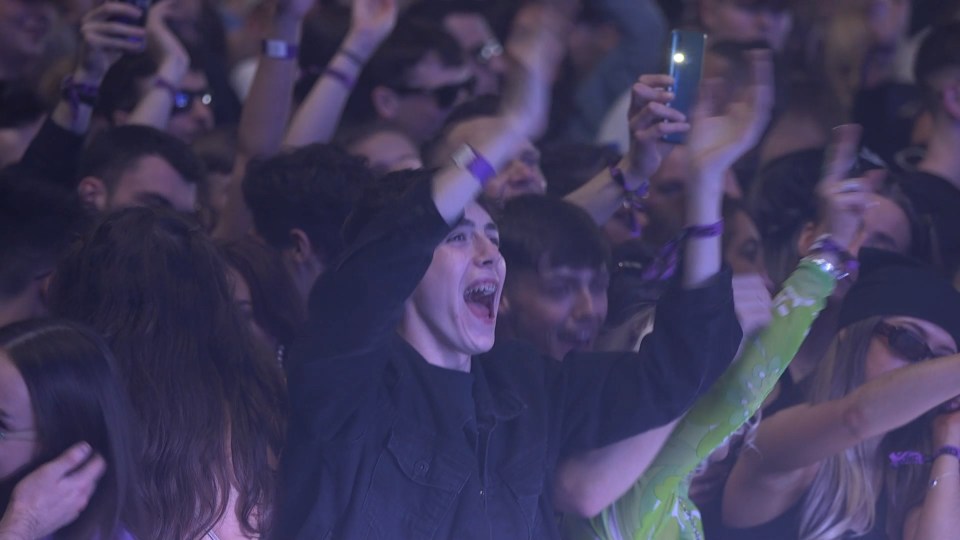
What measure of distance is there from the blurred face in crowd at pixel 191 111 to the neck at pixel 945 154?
213 centimetres

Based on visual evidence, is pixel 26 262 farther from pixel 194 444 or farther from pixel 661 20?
pixel 661 20


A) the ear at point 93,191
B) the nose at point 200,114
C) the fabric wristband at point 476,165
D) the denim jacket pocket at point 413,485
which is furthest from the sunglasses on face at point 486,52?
the denim jacket pocket at point 413,485

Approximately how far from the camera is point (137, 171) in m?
3.40

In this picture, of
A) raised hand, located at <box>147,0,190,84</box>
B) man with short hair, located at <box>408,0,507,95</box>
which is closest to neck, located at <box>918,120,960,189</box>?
man with short hair, located at <box>408,0,507,95</box>

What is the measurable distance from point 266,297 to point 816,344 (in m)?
1.36

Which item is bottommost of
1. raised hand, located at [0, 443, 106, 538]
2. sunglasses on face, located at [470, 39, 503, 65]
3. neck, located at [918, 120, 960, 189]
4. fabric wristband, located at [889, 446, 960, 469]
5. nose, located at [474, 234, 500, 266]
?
sunglasses on face, located at [470, 39, 503, 65]

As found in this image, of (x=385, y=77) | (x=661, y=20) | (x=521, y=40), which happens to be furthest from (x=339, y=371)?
(x=661, y=20)

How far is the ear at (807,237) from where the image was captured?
3107 mm

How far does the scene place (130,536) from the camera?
88.9 inches

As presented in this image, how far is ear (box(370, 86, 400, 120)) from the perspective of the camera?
402cm

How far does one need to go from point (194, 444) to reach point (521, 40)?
96 centimetres

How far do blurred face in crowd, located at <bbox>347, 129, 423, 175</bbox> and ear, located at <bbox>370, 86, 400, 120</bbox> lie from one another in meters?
0.34

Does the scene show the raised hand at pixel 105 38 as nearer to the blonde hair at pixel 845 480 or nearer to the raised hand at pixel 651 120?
the raised hand at pixel 651 120

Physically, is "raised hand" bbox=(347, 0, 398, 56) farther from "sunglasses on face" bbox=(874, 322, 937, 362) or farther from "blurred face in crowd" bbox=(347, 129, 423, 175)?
"sunglasses on face" bbox=(874, 322, 937, 362)
